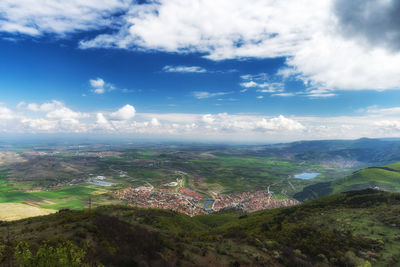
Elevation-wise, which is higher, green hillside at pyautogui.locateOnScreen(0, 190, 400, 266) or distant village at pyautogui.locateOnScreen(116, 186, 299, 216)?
green hillside at pyautogui.locateOnScreen(0, 190, 400, 266)

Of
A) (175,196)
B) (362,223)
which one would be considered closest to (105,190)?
(175,196)

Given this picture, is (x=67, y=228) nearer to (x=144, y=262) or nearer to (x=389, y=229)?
(x=144, y=262)

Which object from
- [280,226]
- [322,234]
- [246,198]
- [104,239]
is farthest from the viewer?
[246,198]

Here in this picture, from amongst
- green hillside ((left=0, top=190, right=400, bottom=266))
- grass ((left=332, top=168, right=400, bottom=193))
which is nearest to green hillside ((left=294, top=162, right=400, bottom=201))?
grass ((left=332, top=168, right=400, bottom=193))

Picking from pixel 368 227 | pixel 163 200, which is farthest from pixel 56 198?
pixel 368 227

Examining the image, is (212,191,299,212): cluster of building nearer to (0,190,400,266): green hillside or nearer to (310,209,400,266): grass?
(310,209,400,266): grass

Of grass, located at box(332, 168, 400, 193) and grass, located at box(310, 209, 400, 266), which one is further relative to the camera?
grass, located at box(332, 168, 400, 193)

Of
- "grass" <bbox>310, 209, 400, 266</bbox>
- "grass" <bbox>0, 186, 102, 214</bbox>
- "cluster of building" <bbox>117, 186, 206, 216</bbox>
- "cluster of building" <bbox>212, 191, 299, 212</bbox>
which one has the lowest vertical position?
"cluster of building" <bbox>212, 191, 299, 212</bbox>

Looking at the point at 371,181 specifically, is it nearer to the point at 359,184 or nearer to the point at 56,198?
the point at 359,184
